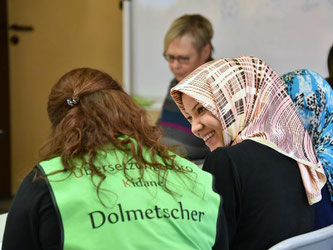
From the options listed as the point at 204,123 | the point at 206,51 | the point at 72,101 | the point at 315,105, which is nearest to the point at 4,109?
the point at 206,51

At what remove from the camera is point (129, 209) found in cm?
103

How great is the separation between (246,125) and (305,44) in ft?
4.62

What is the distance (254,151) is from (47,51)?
10.6ft

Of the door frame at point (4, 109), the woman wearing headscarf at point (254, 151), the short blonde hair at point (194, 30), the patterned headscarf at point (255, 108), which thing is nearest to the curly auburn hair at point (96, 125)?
the woman wearing headscarf at point (254, 151)

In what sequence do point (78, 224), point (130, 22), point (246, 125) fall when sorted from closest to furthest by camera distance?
point (78, 224) → point (246, 125) → point (130, 22)

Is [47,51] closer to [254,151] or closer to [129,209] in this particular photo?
[254,151]

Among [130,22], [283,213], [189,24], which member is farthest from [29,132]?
[283,213]

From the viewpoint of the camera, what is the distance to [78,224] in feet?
3.26

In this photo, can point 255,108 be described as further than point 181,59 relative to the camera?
No

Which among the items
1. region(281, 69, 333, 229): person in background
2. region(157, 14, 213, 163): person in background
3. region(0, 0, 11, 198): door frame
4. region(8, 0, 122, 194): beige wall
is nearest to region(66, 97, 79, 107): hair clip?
region(281, 69, 333, 229): person in background

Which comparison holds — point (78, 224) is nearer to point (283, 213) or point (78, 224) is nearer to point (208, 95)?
point (283, 213)

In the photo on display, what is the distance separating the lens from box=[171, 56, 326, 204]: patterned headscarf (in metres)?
1.43

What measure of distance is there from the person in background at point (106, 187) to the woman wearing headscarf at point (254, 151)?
0.50ft

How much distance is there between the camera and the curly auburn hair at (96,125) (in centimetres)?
109
